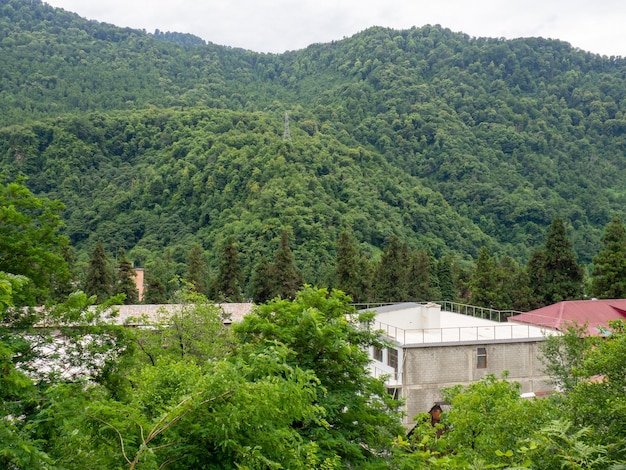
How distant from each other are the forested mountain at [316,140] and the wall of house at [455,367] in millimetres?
34483

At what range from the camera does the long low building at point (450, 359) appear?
85.6ft

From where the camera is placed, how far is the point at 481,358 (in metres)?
27.3

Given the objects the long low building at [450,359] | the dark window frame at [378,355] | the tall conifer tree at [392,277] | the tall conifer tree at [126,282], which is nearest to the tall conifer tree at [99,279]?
the tall conifer tree at [126,282]

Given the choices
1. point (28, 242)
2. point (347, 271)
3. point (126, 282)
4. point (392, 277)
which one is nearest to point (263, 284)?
point (347, 271)

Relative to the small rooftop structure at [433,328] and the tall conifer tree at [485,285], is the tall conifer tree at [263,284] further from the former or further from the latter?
the small rooftop structure at [433,328]

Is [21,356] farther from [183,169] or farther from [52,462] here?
[183,169]

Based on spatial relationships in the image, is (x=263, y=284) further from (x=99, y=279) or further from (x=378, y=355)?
(x=378, y=355)

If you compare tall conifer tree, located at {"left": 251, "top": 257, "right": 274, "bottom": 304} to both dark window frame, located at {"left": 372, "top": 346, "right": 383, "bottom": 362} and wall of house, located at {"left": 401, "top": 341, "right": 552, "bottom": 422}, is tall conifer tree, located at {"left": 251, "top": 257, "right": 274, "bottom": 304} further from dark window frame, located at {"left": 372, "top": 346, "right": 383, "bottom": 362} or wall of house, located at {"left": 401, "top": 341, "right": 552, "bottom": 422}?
wall of house, located at {"left": 401, "top": 341, "right": 552, "bottom": 422}

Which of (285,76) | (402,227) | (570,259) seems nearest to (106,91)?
(285,76)

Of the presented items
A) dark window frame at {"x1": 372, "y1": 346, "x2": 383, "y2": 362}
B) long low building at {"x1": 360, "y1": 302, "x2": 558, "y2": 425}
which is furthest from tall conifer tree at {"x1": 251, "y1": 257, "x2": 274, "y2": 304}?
dark window frame at {"x1": 372, "y1": 346, "x2": 383, "y2": 362}

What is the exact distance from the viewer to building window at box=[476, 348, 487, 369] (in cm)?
2723

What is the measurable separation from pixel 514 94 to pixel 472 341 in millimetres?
Answer: 154797

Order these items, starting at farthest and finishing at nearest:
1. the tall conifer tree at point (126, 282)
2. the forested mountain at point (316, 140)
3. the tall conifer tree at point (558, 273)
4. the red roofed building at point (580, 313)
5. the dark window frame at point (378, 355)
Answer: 1. the forested mountain at point (316, 140)
2. the tall conifer tree at point (126, 282)
3. the tall conifer tree at point (558, 273)
4. the red roofed building at point (580, 313)
5. the dark window frame at point (378, 355)

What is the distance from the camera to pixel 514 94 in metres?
167
